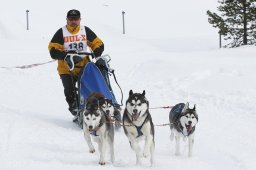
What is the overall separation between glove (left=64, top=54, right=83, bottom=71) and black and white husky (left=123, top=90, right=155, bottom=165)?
1.91 meters

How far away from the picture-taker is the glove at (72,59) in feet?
25.6

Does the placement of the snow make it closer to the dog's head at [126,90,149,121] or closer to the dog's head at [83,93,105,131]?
the dog's head at [83,93,105,131]

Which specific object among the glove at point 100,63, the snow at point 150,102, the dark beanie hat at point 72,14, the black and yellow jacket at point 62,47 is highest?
the dark beanie hat at point 72,14

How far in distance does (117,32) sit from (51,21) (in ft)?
12.7

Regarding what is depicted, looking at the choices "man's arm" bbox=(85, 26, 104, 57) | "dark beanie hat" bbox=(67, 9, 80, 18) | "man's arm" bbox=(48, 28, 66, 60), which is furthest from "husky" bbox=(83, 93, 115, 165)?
"dark beanie hat" bbox=(67, 9, 80, 18)

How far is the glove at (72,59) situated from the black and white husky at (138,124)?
191 cm

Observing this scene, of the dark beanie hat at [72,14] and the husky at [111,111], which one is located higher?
the dark beanie hat at [72,14]

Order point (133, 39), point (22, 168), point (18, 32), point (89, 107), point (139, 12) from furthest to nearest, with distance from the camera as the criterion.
Answer: 1. point (139, 12)
2. point (133, 39)
3. point (18, 32)
4. point (89, 107)
5. point (22, 168)

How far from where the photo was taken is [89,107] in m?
6.12

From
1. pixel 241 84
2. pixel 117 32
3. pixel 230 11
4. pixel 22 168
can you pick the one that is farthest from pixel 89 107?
pixel 117 32

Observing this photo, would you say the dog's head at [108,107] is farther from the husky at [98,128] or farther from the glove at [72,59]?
the husky at [98,128]

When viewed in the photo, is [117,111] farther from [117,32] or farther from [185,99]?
[117,32]

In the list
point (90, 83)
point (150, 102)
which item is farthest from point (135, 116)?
point (150, 102)

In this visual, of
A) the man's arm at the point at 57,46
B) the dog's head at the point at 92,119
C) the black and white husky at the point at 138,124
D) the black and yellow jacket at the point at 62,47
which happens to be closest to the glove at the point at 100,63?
the black and yellow jacket at the point at 62,47
